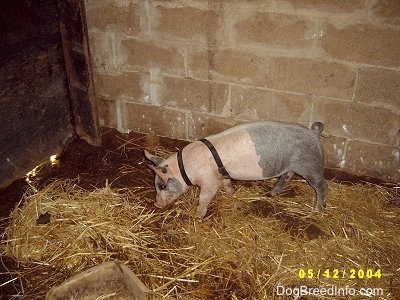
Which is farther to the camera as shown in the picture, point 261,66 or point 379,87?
point 261,66

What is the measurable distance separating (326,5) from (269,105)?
4.05ft

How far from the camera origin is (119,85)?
5.00 m

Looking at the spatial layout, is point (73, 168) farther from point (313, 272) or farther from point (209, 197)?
point (313, 272)

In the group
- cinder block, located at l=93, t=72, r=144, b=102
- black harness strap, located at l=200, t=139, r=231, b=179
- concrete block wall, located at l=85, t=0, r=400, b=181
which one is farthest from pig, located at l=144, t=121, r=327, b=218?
cinder block, located at l=93, t=72, r=144, b=102

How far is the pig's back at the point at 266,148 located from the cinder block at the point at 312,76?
667mm

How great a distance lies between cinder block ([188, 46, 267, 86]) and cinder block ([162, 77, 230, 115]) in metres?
0.11

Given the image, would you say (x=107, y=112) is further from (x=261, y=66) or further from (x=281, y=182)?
(x=281, y=182)

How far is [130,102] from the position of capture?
5.09 meters

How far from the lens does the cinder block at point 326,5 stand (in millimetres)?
3621

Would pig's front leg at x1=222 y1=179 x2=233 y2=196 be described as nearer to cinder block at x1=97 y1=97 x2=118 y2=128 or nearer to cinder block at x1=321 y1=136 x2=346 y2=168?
cinder block at x1=321 y1=136 x2=346 y2=168

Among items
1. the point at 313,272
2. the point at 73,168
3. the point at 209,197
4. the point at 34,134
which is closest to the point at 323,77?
the point at 209,197

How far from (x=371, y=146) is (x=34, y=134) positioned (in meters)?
4.05

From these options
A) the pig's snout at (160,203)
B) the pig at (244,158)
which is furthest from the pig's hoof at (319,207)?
the pig's snout at (160,203)

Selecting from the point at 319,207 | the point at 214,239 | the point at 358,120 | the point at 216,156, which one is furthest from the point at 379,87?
the point at 214,239
